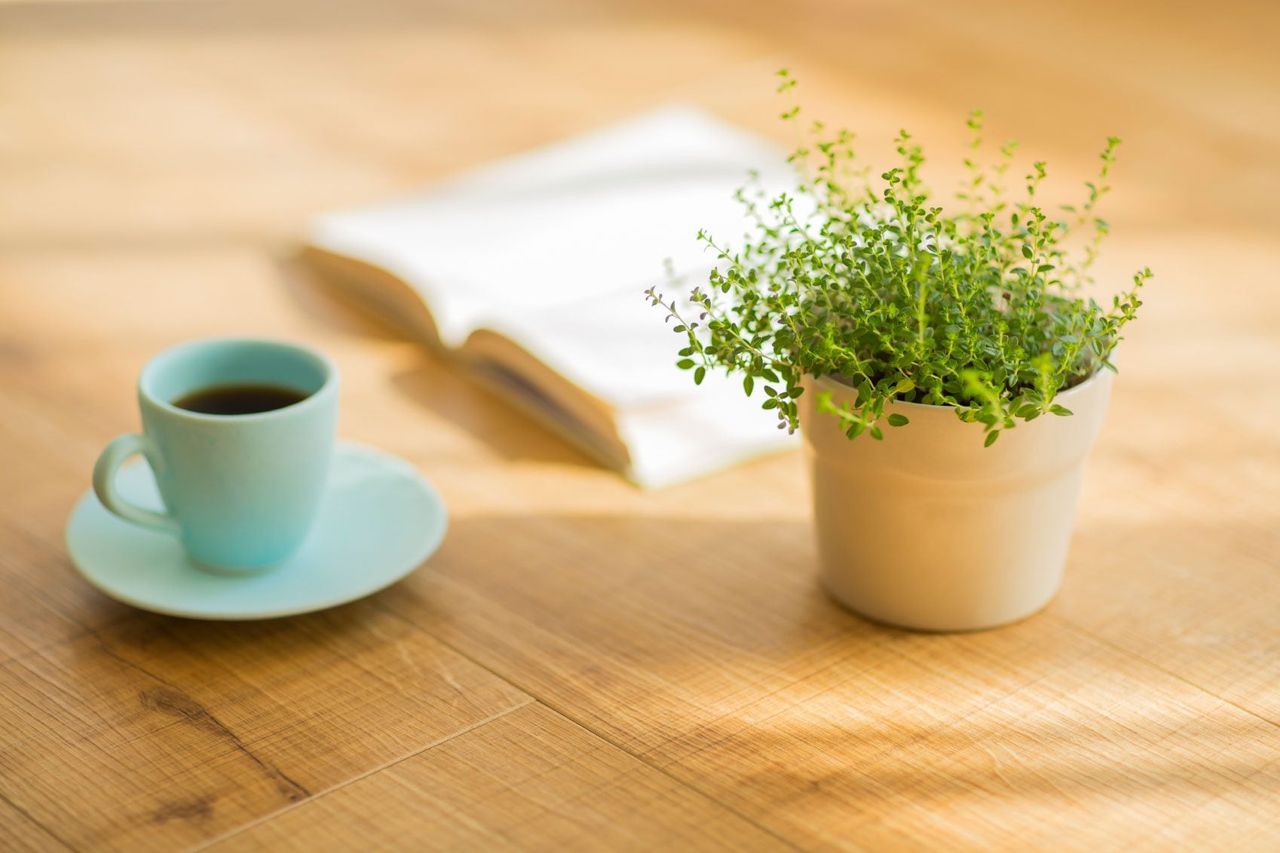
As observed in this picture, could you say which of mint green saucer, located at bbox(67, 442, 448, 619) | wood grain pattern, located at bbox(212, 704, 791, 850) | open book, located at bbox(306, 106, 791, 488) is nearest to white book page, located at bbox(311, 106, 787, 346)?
open book, located at bbox(306, 106, 791, 488)

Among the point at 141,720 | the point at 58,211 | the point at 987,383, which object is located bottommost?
the point at 141,720

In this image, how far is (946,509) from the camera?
99 cm

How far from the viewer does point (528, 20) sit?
2189mm

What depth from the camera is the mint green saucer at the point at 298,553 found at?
40.7 inches

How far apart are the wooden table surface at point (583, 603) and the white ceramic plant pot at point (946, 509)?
3 centimetres

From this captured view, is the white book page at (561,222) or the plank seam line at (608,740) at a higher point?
the white book page at (561,222)

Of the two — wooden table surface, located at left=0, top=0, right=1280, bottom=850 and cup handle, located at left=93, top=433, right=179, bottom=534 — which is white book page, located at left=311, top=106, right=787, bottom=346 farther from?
Answer: cup handle, located at left=93, top=433, right=179, bottom=534

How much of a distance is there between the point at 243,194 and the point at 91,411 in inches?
18.0

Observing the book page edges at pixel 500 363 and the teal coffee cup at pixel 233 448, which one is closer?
the teal coffee cup at pixel 233 448

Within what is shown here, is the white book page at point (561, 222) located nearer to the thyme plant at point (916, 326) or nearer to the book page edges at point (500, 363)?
the book page edges at point (500, 363)

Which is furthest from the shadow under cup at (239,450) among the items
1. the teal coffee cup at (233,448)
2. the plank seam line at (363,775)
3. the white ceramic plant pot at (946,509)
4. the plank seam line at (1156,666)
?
the plank seam line at (1156,666)

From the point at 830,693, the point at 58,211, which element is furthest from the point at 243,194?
the point at 830,693

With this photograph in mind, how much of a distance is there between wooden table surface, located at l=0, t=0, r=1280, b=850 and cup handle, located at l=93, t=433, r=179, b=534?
7 cm

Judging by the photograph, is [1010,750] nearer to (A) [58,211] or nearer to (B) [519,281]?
(B) [519,281]
